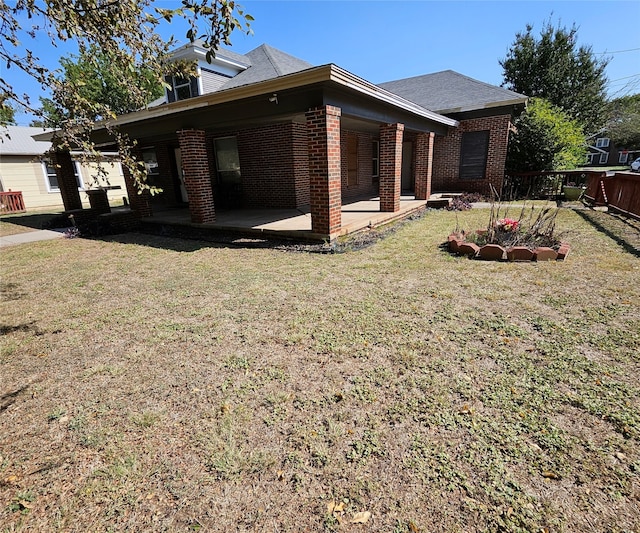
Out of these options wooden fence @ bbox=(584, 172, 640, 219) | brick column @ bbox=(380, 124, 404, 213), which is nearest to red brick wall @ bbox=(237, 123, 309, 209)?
brick column @ bbox=(380, 124, 404, 213)

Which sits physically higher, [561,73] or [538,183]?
[561,73]

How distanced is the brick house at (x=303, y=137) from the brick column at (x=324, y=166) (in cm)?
2

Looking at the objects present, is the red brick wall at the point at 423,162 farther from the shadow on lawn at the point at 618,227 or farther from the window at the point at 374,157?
the shadow on lawn at the point at 618,227

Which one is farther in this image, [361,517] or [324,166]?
[324,166]

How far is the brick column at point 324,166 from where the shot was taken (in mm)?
6008

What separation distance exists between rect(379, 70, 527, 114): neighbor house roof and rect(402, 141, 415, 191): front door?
2.02 meters

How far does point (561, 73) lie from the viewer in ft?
66.1

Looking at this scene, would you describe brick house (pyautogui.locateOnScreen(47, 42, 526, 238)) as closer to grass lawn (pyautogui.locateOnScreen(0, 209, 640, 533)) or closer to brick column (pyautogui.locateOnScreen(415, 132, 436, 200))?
brick column (pyautogui.locateOnScreen(415, 132, 436, 200))

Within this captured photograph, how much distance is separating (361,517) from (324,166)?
5561 millimetres

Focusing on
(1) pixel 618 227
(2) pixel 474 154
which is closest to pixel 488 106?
(2) pixel 474 154

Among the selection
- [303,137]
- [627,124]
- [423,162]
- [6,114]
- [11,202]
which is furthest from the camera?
[627,124]

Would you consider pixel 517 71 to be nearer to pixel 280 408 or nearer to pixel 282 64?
pixel 282 64

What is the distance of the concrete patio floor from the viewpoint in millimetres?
7191

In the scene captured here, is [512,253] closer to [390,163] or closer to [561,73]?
[390,163]
